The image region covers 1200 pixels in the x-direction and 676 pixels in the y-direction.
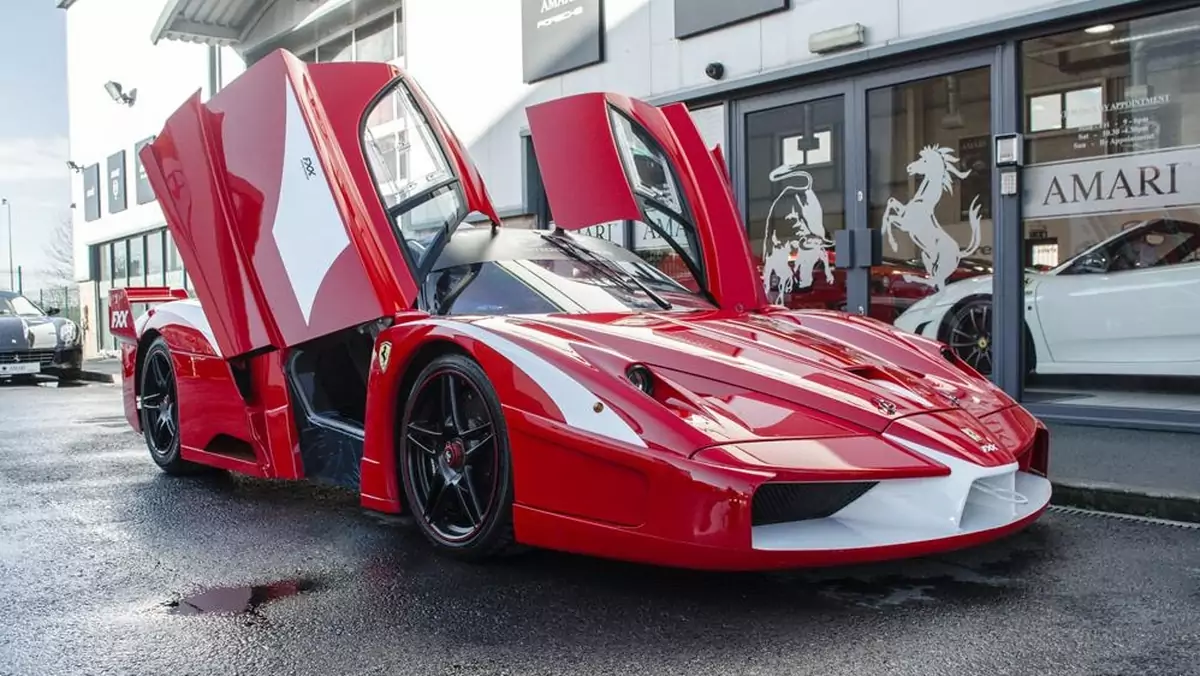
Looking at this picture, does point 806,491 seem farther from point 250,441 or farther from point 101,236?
point 101,236

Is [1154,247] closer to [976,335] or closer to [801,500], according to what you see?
[976,335]

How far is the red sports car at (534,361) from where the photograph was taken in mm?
2828

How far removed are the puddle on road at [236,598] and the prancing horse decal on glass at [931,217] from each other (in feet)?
18.9

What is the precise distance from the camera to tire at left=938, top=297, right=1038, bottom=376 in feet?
23.6

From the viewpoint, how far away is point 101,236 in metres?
23.1

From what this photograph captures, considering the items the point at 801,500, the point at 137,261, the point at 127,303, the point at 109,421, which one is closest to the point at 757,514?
the point at 801,500

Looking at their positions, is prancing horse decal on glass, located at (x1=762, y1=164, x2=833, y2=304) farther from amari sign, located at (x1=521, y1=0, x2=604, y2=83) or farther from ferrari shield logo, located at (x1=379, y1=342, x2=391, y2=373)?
ferrari shield logo, located at (x1=379, y1=342, x2=391, y2=373)

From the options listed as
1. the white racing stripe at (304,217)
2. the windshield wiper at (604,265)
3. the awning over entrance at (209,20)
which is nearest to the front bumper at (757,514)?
the windshield wiper at (604,265)

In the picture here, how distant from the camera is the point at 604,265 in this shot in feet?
14.5

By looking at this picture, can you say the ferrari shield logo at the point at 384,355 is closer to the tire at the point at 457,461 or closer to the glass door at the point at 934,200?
the tire at the point at 457,461

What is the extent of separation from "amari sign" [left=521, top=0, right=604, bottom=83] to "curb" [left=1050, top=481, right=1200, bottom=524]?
22.2ft

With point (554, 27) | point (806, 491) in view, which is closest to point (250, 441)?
point (806, 491)

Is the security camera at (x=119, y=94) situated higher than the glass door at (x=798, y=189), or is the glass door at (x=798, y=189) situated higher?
the security camera at (x=119, y=94)

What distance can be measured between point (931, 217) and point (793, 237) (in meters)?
1.32
